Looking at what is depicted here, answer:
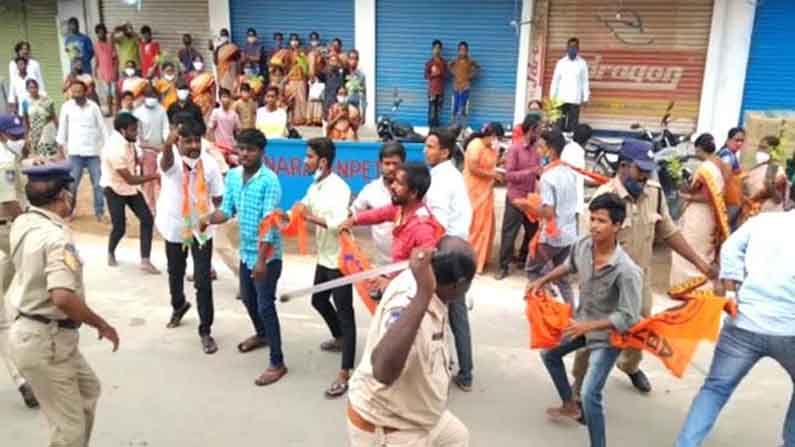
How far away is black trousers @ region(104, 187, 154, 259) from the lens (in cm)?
673

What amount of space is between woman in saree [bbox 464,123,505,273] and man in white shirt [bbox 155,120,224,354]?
8.50 ft

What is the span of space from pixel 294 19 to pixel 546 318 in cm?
1150

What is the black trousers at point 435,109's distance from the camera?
13273 millimetres

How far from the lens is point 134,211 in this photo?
6.84 m

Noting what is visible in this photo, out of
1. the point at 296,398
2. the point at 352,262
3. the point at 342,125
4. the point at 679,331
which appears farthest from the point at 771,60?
the point at 296,398

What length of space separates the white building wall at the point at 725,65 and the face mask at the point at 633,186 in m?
8.51

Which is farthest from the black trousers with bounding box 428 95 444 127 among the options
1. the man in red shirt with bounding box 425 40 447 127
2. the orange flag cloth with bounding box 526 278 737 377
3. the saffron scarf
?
the orange flag cloth with bounding box 526 278 737 377

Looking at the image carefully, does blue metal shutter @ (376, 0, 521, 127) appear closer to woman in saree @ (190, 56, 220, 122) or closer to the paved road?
woman in saree @ (190, 56, 220, 122)

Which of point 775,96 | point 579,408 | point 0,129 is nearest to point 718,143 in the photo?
point 775,96

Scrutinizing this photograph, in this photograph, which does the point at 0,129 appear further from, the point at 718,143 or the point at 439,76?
the point at 718,143

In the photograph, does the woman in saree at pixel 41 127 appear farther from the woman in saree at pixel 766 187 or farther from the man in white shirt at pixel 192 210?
the woman in saree at pixel 766 187

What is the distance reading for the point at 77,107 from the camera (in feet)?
26.2

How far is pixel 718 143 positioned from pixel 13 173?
35.7 feet

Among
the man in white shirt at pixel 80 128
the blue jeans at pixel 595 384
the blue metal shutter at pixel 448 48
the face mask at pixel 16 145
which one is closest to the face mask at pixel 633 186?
the blue jeans at pixel 595 384
